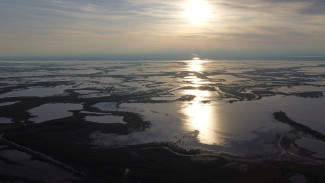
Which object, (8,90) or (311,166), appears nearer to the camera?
(311,166)

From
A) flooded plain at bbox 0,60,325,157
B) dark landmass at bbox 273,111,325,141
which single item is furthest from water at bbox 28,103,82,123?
dark landmass at bbox 273,111,325,141

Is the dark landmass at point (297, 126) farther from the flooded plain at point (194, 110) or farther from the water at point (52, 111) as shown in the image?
the water at point (52, 111)

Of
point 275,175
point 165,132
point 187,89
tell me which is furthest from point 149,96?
point 275,175

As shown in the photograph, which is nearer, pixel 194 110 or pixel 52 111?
pixel 52 111

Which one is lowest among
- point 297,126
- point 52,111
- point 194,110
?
point 52,111

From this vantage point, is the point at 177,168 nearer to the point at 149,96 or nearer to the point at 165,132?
the point at 165,132

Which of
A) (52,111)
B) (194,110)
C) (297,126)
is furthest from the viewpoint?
(194,110)

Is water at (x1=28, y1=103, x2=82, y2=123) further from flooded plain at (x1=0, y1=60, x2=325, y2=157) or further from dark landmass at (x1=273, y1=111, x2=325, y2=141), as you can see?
dark landmass at (x1=273, y1=111, x2=325, y2=141)

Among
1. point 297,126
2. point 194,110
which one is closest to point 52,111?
point 194,110

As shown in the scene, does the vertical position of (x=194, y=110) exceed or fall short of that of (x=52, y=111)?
it exceeds it

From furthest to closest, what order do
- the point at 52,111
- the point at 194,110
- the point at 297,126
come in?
1. the point at 194,110
2. the point at 52,111
3. the point at 297,126

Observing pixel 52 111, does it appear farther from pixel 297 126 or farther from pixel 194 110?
pixel 297 126
